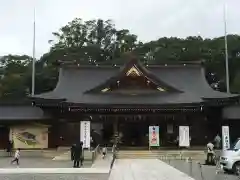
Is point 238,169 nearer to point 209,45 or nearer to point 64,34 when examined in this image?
point 209,45

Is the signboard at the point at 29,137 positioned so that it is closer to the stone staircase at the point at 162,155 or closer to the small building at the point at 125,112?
the small building at the point at 125,112

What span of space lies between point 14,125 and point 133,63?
11.6 metres

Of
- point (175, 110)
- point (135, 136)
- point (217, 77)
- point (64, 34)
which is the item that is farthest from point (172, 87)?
point (64, 34)

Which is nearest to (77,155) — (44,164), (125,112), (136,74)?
(44,164)

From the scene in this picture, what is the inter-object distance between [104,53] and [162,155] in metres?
52.9

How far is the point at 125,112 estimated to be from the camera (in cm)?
3275

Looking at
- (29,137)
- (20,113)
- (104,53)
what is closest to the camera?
(29,137)

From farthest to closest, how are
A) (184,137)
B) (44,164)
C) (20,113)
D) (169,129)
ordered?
(20,113) → (169,129) → (184,137) → (44,164)

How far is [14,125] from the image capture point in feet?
105

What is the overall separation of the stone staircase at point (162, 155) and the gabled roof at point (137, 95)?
4.56 metres

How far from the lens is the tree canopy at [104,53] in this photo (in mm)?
66188

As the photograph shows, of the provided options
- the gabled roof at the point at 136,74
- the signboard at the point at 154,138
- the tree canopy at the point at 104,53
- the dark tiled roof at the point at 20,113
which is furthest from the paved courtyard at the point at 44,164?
the tree canopy at the point at 104,53

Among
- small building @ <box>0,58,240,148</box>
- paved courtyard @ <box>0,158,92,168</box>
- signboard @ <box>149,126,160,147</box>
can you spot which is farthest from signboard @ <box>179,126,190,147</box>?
paved courtyard @ <box>0,158,92,168</box>

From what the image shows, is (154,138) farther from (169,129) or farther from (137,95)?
(137,95)
